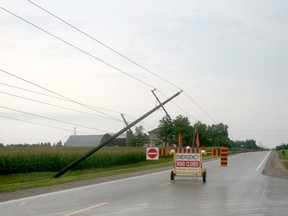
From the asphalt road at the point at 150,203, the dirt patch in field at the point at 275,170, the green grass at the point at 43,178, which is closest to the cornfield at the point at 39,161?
the green grass at the point at 43,178

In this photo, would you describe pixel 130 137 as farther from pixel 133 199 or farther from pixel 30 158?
pixel 133 199

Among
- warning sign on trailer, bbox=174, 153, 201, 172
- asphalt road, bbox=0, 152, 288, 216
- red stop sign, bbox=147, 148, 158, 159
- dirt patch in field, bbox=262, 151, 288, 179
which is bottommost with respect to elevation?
asphalt road, bbox=0, 152, 288, 216

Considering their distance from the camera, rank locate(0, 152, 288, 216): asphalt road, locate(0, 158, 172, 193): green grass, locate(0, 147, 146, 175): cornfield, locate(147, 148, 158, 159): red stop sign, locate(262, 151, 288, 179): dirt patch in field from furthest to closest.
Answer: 1. locate(0, 147, 146, 175): cornfield
2. locate(262, 151, 288, 179): dirt patch in field
3. locate(147, 148, 158, 159): red stop sign
4. locate(0, 158, 172, 193): green grass
5. locate(0, 152, 288, 216): asphalt road

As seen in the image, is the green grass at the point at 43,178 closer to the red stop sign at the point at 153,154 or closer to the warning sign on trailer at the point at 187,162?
the red stop sign at the point at 153,154

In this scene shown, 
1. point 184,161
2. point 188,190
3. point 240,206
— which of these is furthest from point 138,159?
point 240,206

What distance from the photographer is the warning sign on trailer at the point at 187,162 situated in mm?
20781

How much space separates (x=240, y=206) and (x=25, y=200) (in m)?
5.65

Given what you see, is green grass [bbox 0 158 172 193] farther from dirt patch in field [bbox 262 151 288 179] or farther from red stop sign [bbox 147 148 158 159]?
dirt patch in field [bbox 262 151 288 179]

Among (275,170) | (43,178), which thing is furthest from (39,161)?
(275,170)

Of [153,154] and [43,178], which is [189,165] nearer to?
[153,154]

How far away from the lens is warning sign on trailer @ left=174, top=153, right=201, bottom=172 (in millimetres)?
20781

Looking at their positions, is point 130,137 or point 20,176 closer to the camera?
point 20,176

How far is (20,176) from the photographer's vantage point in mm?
42219

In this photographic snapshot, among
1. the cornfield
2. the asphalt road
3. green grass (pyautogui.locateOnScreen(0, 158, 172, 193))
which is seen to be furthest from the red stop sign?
the cornfield
